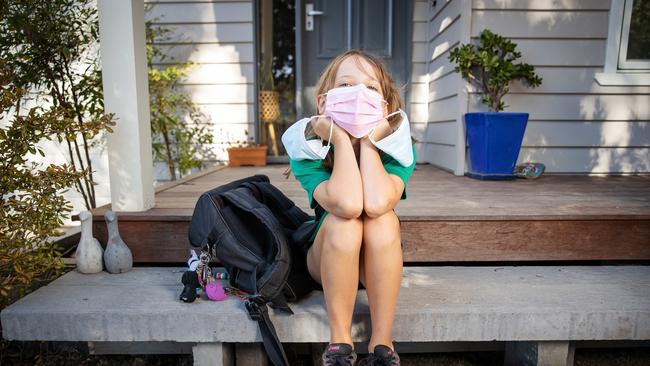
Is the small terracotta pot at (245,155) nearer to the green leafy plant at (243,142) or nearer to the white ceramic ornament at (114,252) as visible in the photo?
the green leafy plant at (243,142)

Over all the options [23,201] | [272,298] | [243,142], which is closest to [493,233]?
[272,298]

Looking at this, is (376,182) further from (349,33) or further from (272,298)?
(349,33)

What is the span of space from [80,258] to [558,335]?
69.0 inches

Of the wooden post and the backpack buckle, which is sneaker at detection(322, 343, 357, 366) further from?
the wooden post

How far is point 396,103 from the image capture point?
1.41 m

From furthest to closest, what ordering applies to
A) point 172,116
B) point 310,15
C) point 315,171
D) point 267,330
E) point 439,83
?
point 310,15, point 172,116, point 439,83, point 315,171, point 267,330

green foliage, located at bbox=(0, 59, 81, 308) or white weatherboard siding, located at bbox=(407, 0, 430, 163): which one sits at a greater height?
white weatherboard siding, located at bbox=(407, 0, 430, 163)

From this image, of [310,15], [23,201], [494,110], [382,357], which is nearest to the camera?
[382,357]

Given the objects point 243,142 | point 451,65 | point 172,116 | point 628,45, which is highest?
point 628,45

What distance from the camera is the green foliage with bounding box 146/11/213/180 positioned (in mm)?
3461

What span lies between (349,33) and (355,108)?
117 inches

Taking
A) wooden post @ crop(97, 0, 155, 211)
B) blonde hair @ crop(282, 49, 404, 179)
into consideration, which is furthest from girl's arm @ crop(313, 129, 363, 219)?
wooden post @ crop(97, 0, 155, 211)

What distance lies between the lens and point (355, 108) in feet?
4.22

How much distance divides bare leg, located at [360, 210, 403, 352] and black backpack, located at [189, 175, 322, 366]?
27cm
